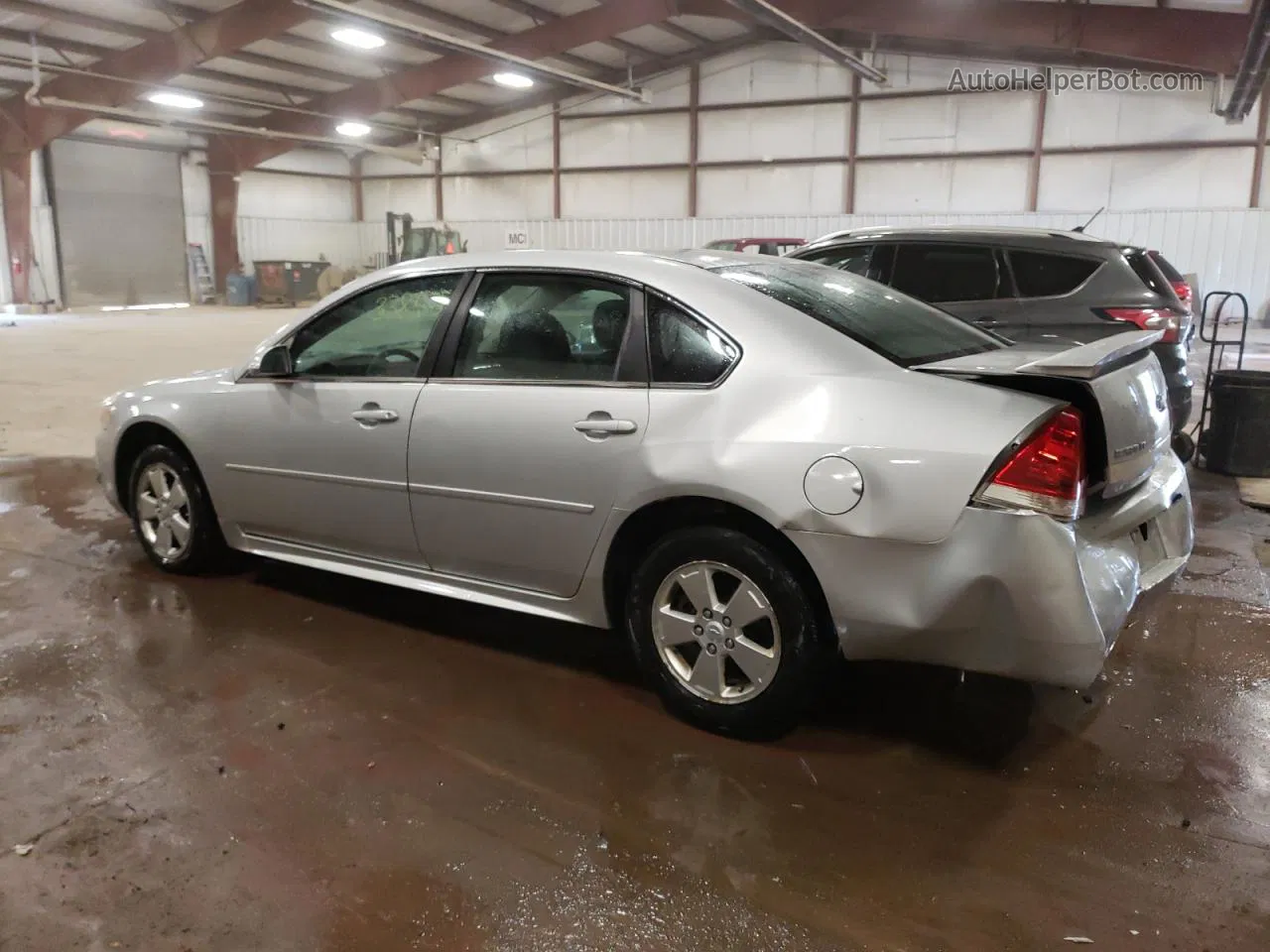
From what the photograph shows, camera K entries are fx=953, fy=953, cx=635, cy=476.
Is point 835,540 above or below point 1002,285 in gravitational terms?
below

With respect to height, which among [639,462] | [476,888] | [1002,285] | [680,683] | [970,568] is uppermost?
[1002,285]

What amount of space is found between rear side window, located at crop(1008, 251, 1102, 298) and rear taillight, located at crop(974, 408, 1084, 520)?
12.7ft

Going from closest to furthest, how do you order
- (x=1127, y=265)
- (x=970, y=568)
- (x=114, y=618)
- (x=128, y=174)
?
(x=970, y=568), (x=114, y=618), (x=1127, y=265), (x=128, y=174)

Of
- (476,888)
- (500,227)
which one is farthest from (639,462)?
(500,227)

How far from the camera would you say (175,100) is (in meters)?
21.7

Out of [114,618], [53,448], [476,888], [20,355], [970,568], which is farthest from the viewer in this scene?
[20,355]

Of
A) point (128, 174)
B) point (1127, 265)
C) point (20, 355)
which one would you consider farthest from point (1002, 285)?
point (128, 174)

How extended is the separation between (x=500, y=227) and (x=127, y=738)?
25036mm

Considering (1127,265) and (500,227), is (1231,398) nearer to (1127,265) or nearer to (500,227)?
(1127,265)

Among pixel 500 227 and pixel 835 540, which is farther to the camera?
pixel 500 227

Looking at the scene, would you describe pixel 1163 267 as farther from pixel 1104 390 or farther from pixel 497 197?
pixel 497 197

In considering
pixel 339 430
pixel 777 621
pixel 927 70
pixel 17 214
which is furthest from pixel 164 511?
pixel 17 214

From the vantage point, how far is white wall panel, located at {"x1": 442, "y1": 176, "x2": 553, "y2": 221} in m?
25.7

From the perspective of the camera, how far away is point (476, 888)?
2152mm
